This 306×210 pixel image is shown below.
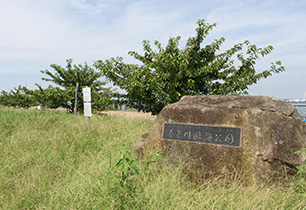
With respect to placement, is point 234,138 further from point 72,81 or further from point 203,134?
point 72,81

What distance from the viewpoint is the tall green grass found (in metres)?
2.95

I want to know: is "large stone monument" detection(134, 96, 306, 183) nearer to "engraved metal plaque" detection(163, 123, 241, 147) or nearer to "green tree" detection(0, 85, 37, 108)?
"engraved metal plaque" detection(163, 123, 241, 147)

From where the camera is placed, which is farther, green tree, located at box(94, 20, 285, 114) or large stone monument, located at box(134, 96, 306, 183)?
green tree, located at box(94, 20, 285, 114)

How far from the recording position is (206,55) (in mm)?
8219

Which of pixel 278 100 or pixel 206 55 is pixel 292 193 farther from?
pixel 206 55

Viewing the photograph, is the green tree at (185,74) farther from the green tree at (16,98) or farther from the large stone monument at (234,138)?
the green tree at (16,98)

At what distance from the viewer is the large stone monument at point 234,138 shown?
3.85 meters

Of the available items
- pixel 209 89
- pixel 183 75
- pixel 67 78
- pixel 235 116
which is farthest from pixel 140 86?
pixel 67 78

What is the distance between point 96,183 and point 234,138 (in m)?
2.26

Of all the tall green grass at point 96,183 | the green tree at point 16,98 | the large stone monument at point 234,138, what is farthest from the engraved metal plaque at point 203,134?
the green tree at point 16,98

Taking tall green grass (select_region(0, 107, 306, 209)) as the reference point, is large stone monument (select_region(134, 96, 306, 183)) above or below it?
above

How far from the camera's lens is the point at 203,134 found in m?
4.27

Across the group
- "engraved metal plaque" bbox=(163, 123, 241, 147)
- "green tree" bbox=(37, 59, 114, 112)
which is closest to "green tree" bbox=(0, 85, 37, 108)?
"green tree" bbox=(37, 59, 114, 112)

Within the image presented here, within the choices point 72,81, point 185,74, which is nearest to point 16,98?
point 72,81
